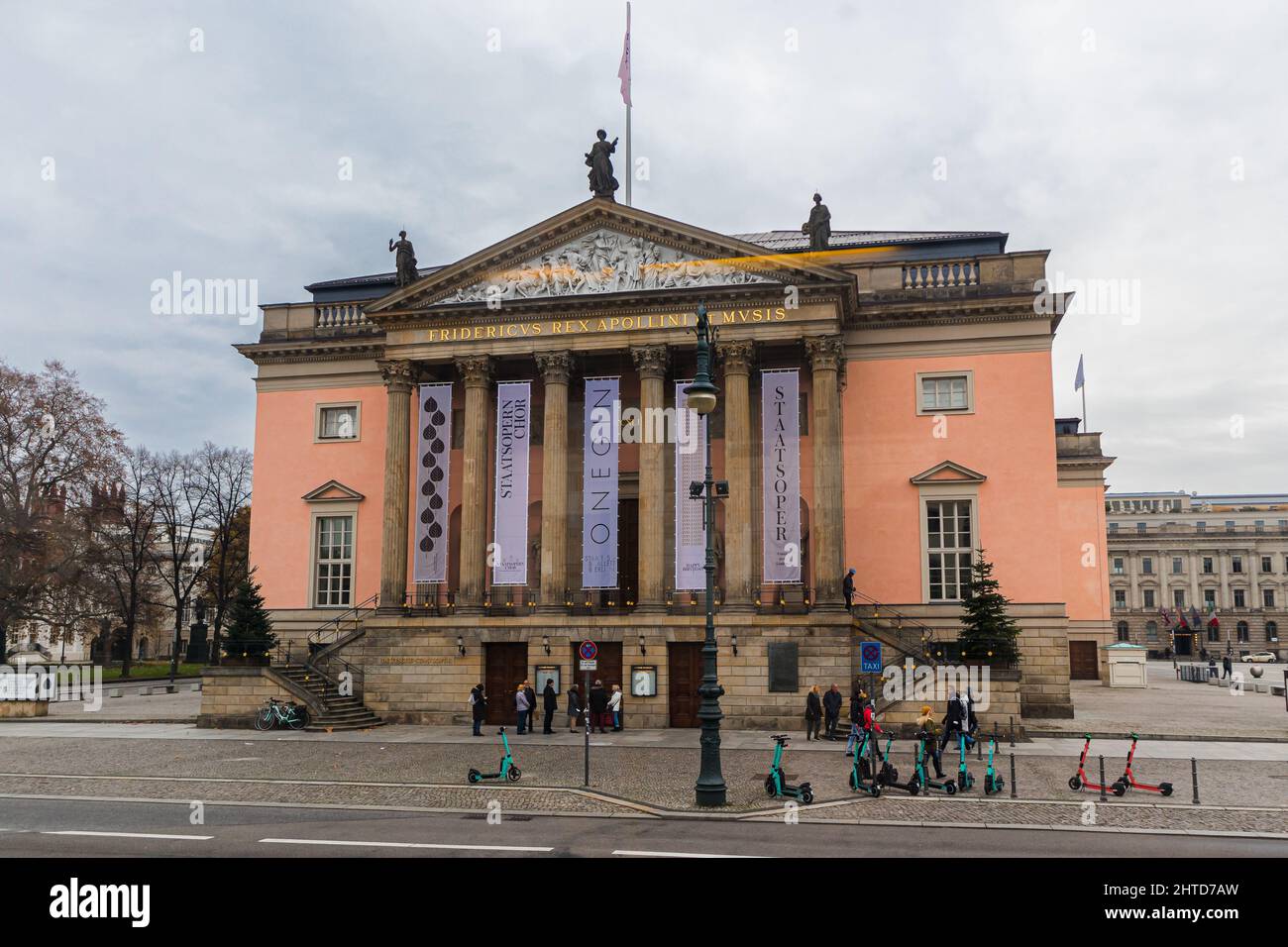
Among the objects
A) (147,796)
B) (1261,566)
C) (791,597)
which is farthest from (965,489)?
(1261,566)

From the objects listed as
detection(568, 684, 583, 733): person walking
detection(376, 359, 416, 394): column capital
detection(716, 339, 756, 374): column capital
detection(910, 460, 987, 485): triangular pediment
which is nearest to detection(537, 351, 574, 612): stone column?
detection(568, 684, 583, 733): person walking

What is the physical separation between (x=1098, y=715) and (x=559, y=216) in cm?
2652

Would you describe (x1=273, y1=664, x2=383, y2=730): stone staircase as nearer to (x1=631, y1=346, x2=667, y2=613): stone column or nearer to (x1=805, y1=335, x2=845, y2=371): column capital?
(x1=631, y1=346, x2=667, y2=613): stone column

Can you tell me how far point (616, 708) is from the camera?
3209 centimetres

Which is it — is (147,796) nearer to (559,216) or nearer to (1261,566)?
(559,216)

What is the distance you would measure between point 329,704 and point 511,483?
9634 millimetres

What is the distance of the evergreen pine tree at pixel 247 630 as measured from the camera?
3531 centimetres

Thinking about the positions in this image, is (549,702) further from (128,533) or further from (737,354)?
(128,533)

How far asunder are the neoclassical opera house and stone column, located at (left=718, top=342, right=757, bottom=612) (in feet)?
0.32

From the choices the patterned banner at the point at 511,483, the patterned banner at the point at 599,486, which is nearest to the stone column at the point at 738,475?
the patterned banner at the point at 599,486

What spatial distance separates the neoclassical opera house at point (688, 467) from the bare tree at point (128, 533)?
2291 centimetres

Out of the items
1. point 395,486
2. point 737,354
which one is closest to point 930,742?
point 737,354

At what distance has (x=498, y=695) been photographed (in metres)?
35.1

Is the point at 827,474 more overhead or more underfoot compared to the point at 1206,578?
more overhead
